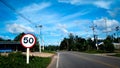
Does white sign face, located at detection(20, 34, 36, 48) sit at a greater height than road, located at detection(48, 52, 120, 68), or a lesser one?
greater

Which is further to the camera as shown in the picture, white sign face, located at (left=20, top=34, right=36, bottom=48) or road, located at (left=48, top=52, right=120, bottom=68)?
road, located at (left=48, top=52, right=120, bottom=68)

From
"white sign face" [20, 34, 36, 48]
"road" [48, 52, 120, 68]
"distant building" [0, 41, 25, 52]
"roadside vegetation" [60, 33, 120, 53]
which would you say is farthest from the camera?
"distant building" [0, 41, 25, 52]

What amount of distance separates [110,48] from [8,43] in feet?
131

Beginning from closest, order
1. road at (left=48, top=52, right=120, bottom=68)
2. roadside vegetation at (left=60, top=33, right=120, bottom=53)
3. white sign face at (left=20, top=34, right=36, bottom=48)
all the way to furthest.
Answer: white sign face at (left=20, top=34, right=36, bottom=48), road at (left=48, top=52, right=120, bottom=68), roadside vegetation at (left=60, top=33, right=120, bottom=53)

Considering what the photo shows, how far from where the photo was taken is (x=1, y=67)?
10.6 metres

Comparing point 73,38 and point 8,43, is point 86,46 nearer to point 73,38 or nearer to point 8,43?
point 8,43

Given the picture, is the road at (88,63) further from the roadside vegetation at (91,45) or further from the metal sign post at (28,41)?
the roadside vegetation at (91,45)

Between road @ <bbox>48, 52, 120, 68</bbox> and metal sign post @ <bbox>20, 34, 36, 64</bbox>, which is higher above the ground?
metal sign post @ <bbox>20, 34, 36, 64</bbox>

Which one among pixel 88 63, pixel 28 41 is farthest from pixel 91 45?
pixel 28 41

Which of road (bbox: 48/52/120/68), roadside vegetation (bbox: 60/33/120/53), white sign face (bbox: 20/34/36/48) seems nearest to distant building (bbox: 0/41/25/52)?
roadside vegetation (bbox: 60/33/120/53)

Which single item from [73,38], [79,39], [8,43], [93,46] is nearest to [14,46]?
[8,43]

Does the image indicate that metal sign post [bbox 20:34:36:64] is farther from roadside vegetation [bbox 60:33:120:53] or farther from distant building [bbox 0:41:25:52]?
distant building [bbox 0:41:25:52]

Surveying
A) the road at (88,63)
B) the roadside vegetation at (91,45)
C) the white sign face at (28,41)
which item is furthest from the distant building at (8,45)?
the white sign face at (28,41)

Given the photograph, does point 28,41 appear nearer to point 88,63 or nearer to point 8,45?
point 88,63
